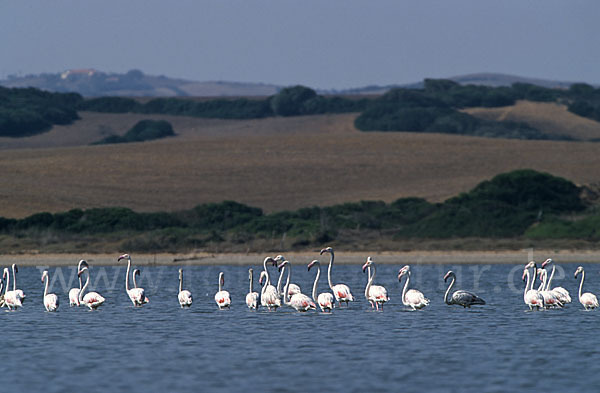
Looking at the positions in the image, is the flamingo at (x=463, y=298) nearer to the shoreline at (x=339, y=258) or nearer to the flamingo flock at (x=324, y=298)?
the flamingo flock at (x=324, y=298)

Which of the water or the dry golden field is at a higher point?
the dry golden field

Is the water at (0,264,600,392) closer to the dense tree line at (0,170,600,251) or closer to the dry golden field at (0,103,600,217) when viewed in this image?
the dense tree line at (0,170,600,251)

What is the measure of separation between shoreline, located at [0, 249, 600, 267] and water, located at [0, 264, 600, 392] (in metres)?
12.3

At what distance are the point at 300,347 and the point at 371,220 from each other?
Result: 37.2 metres

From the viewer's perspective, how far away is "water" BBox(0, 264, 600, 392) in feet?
64.8

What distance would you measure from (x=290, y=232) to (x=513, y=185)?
16027 millimetres

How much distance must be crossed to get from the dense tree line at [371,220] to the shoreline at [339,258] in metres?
2.91

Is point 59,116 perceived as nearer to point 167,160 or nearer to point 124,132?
point 124,132

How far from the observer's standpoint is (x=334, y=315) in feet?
99.5

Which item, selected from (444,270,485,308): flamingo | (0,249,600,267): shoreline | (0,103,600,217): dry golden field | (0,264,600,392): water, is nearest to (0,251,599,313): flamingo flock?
(444,270,485,308): flamingo

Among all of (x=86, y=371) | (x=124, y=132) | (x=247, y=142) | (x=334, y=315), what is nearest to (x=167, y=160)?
(x=247, y=142)

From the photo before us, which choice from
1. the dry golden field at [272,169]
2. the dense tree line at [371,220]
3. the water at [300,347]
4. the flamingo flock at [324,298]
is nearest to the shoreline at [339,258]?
the dense tree line at [371,220]

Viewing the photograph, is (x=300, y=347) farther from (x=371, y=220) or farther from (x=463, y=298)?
(x=371, y=220)

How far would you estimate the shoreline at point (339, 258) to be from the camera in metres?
49.0
